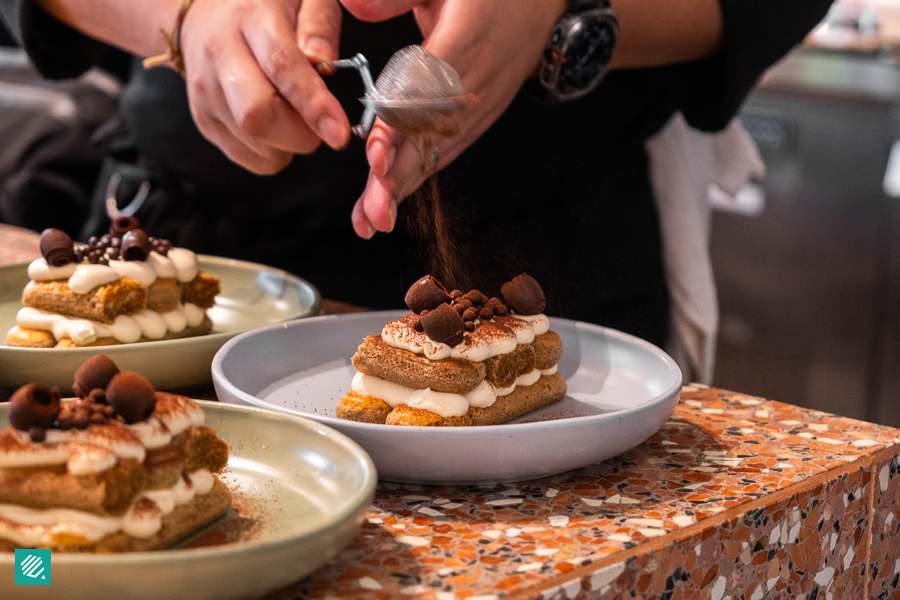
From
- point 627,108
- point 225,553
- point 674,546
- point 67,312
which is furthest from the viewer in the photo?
point 627,108

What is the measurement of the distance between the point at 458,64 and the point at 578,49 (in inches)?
10.8

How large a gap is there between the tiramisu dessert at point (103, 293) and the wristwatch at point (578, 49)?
65 cm

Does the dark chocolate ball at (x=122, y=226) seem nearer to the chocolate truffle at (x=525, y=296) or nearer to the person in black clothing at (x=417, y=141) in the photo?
the person in black clothing at (x=417, y=141)

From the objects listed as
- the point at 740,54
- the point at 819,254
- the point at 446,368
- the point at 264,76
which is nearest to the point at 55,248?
the point at 264,76

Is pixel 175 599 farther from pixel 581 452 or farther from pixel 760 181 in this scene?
pixel 760 181

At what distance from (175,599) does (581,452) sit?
400 mm

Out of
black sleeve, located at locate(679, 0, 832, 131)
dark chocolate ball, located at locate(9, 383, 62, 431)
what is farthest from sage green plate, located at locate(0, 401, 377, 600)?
black sleeve, located at locate(679, 0, 832, 131)

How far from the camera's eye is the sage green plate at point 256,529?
576mm

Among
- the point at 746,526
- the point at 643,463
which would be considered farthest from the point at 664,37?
the point at 746,526

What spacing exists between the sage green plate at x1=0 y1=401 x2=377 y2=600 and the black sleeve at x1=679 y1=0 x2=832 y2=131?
1.09 meters

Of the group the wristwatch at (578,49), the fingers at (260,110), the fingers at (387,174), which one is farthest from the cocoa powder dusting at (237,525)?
the wristwatch at (578,49)

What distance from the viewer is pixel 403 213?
1.48 m

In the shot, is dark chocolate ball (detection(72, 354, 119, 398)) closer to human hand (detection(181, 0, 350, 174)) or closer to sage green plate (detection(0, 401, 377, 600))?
sage green plate (detection(0, 401, 377, 600))

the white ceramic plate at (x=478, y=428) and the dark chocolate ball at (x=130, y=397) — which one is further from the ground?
the dark chocolate ball at (x=130, y=397)
